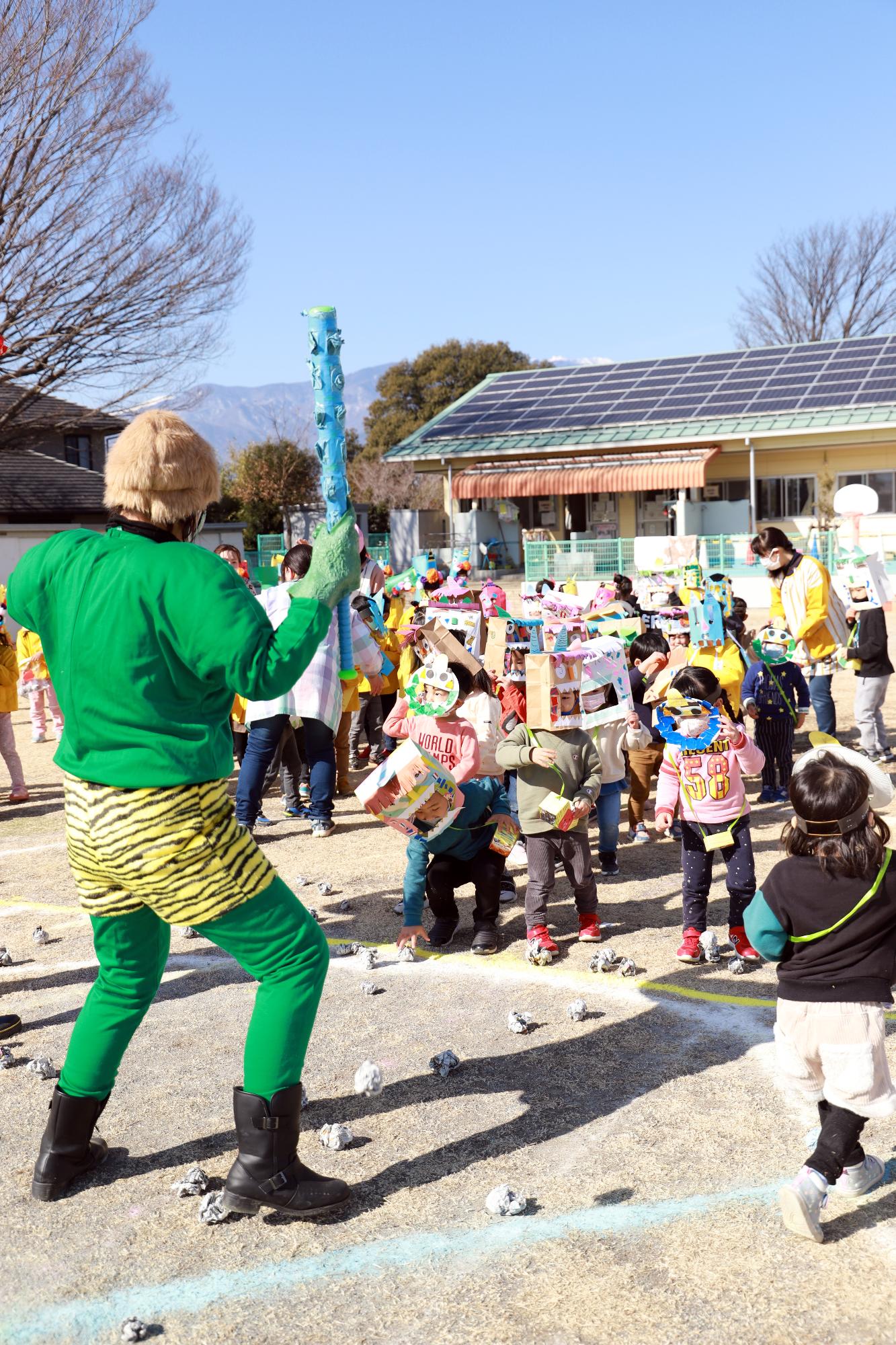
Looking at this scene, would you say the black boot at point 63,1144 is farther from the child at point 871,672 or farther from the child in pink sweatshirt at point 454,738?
the child at point 871,672

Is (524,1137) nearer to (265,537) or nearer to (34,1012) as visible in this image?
(34,1012)

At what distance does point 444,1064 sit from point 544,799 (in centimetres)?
161

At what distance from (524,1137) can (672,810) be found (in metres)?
1.98

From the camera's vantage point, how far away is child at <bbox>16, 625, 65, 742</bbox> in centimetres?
1145

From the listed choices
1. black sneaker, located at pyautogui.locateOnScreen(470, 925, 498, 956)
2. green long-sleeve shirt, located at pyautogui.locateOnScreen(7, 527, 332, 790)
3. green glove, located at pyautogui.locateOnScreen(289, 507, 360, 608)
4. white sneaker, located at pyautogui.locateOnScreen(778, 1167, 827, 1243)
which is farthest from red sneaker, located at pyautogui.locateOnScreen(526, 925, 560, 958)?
green glove, located at pyautogui.locateOnScreen(289, 507, 360, 608)

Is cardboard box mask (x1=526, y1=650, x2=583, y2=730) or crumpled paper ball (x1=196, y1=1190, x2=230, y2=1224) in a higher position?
cardboard box mask (x1=526, y1=650, x2=583, y2=730)

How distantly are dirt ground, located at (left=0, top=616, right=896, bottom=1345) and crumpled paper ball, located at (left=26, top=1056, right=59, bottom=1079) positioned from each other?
4 centimetres

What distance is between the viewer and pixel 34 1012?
195 inches

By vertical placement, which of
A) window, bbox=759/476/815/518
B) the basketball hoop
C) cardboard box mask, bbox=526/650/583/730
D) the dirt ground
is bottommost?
the dirt ground

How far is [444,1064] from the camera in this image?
4.15m

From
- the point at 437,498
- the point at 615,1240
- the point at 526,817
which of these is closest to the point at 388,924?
the point at 526,817

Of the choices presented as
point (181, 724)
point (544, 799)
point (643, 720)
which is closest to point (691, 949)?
point (544, 799)

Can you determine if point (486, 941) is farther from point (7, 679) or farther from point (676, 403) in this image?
point (676, 403)

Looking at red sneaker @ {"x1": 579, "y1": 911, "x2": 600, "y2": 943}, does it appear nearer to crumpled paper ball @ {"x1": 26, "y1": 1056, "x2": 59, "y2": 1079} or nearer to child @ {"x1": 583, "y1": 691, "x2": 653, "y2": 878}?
child @ {"x1": 583, "y1": 691, "x2": 653, "y2": 878}
